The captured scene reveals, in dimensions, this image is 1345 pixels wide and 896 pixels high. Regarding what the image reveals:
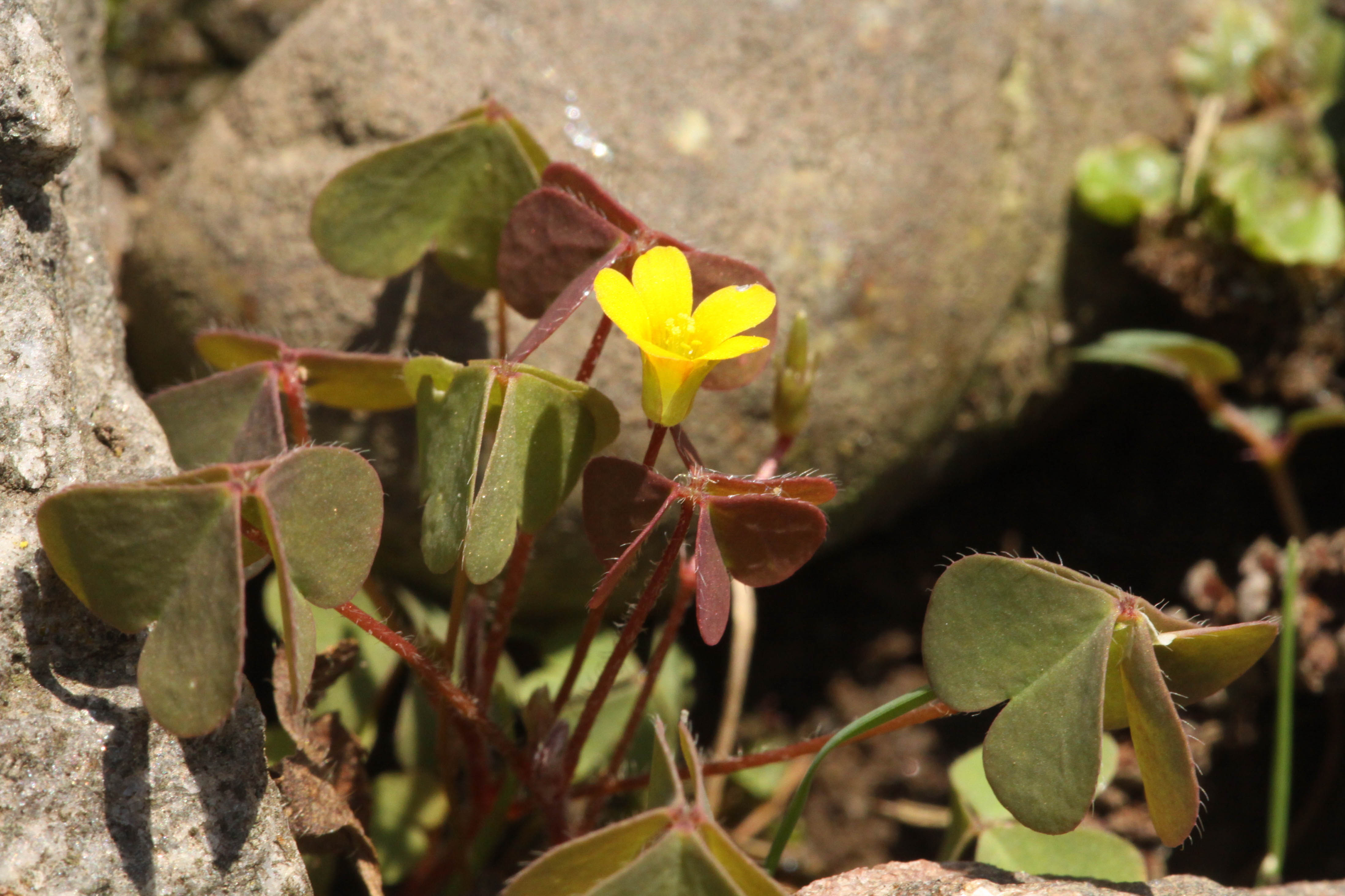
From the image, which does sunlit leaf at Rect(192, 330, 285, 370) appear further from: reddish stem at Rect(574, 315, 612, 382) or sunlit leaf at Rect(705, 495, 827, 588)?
sunlit leaf at Rect(705, 495, 827, 588)

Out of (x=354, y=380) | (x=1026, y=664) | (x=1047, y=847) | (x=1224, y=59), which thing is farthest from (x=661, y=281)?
(x=1224, y=59)

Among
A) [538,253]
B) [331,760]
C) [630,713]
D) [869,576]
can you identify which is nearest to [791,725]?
[869,576]

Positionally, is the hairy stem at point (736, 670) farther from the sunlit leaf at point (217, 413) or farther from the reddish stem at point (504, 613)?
the sunlit leaf at point (217, 413)

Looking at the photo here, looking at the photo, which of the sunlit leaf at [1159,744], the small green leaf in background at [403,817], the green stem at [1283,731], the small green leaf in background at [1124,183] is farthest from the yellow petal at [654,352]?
the small green leaf in background at [1124,183]

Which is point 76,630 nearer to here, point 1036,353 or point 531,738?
point 531,738

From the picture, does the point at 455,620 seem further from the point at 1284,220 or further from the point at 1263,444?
the point at 1284,220

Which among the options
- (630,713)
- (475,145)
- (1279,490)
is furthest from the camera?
(1279,490)
